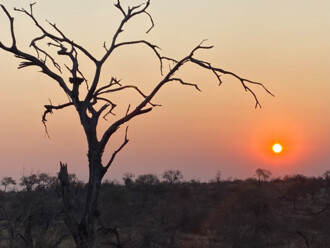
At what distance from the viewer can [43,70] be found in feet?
26.6

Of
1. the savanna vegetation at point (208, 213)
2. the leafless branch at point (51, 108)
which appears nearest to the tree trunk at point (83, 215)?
the leafless branch at point (51, 108)

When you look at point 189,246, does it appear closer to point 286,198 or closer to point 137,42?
point 137,42

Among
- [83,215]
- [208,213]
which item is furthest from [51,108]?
[208,213]

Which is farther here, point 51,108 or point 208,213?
point 208,213

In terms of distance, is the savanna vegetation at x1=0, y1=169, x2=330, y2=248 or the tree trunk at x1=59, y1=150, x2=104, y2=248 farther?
the savanna vegetation at x1=0, y1=169, x2=330, y2=248

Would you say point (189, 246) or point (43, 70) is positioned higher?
point (43, 70)

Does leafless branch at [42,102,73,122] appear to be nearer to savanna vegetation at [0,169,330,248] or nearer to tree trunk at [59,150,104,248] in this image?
tree trunk at [59,150,104,248]

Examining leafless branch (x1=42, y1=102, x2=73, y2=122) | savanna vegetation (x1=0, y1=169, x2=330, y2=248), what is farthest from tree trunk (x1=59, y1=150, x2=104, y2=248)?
savanna vegetation (x1=0, y1=169, x2=330, y2=248)

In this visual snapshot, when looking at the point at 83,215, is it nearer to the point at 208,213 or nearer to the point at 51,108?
the point at 51,108

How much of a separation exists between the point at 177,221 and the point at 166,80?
22288 millimetres

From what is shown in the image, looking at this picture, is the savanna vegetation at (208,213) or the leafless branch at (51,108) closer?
the leafless branch at (51,108)

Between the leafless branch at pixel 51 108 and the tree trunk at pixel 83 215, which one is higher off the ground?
the leafless branch at pixel 51 108

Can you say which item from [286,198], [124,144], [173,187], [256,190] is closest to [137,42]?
[124,144]

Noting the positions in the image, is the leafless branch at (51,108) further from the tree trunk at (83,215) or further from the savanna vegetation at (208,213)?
the savanna vegetation at (208,213)
